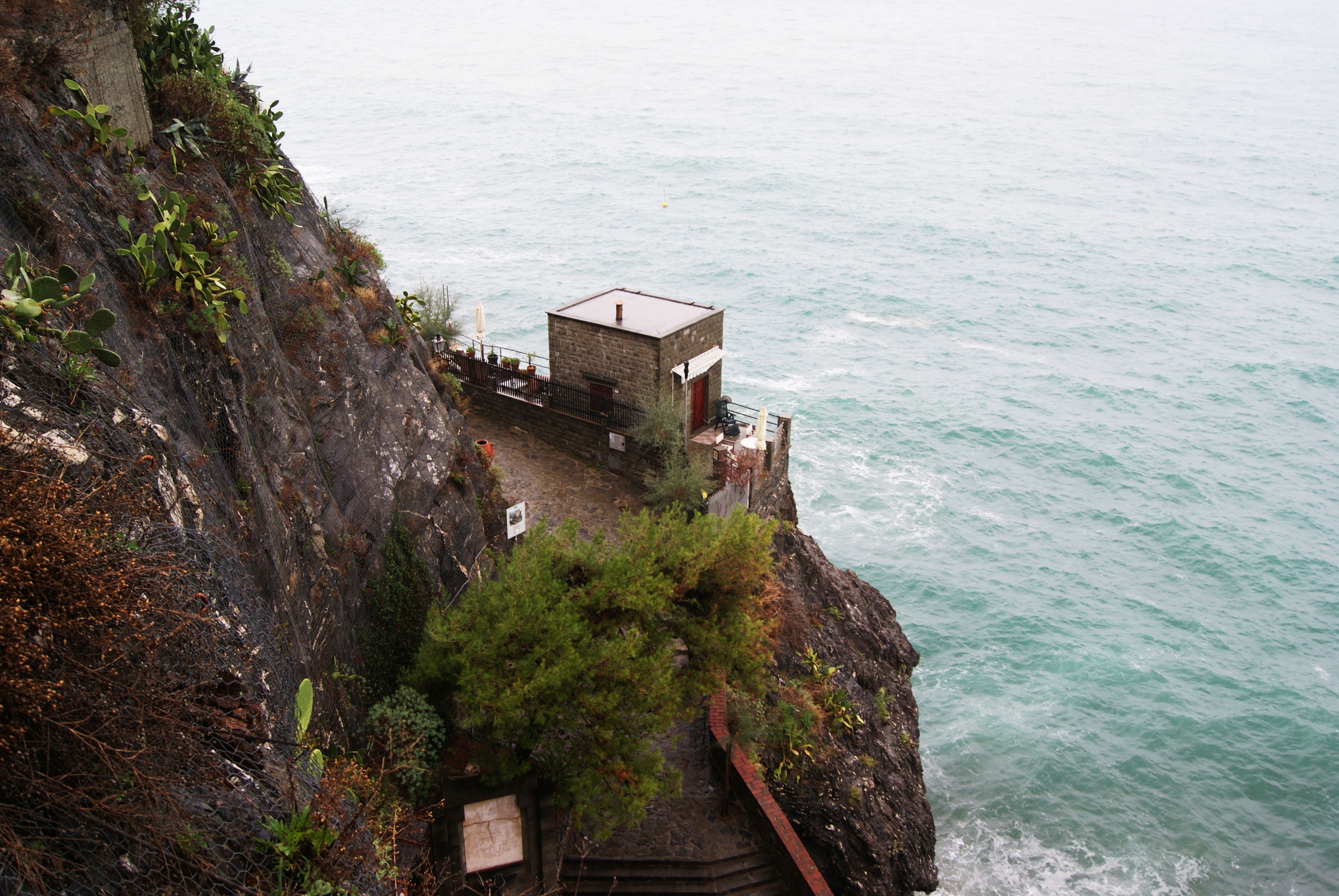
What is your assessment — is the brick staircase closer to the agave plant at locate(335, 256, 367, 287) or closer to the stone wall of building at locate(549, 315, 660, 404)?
the stone wall of building at locate(549, 315, 660, 404)

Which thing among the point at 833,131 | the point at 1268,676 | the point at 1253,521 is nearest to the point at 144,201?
the point at 1268,676

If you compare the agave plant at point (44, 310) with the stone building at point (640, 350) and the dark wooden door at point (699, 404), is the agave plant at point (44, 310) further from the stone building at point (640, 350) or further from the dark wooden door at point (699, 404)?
the dark wooden door at point (699, 404)

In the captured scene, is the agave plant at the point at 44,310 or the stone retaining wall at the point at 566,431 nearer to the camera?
the agave plant at the point at 44,310

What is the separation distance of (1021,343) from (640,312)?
139ft

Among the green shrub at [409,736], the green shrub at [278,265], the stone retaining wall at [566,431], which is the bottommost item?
the green shrub at [409,736]

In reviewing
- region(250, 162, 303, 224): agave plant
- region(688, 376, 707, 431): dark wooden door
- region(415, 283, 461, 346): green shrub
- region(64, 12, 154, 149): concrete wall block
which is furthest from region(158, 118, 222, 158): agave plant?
region(688, 376, 707, 431): dark wooden door

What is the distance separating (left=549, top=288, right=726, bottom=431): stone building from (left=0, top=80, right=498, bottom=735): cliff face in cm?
499

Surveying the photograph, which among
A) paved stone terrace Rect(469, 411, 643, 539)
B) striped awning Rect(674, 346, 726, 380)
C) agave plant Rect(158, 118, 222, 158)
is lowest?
paved stone terrace Rect(469, 411, 643, 539)

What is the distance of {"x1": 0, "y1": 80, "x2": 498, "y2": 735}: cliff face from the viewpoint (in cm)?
1114

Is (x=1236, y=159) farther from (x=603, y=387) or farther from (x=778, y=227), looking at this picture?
(x=603, y=387)

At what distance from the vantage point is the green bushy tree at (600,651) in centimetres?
1536

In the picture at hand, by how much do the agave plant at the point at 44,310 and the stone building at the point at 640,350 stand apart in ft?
51.5

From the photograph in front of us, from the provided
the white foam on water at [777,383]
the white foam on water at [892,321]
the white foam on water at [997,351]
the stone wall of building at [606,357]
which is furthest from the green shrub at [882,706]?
the white foam on water at [892,321]

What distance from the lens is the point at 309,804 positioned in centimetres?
905
